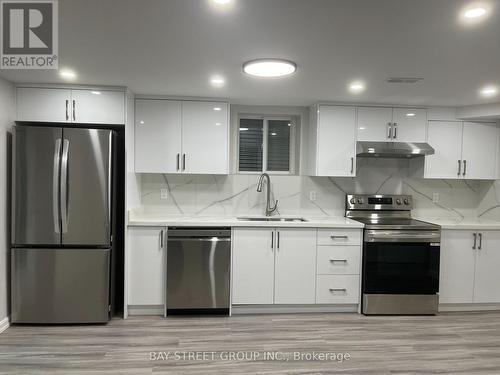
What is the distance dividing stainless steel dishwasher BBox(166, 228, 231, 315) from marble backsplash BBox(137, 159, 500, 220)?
0.64 metres

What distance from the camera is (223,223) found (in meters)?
3.33

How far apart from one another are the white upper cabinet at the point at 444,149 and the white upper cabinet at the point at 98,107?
130 inches

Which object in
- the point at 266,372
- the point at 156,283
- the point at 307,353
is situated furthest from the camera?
the point at 156,283

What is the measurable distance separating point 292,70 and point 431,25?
951mm

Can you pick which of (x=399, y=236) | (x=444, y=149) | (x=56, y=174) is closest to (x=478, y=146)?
(x=444, y=149)

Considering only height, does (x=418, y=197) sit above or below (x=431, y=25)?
below

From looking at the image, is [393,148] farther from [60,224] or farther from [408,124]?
[60,224]

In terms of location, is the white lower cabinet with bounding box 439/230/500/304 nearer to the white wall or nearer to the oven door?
the oven door

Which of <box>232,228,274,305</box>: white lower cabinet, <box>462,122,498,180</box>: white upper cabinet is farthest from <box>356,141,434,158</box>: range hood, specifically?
<box>232,228,274,305</box>: white lower cabinet

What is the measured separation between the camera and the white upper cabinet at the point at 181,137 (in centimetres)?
351

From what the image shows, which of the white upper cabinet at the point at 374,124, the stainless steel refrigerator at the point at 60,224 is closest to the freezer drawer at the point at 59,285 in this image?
the stainless steel refrigerator at the point at 60,224

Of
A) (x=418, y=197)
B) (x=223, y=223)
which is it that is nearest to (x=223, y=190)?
(x=223, y=223)

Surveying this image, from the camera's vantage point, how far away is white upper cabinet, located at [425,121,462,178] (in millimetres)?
3721

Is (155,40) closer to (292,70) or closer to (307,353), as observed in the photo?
(292,70)
